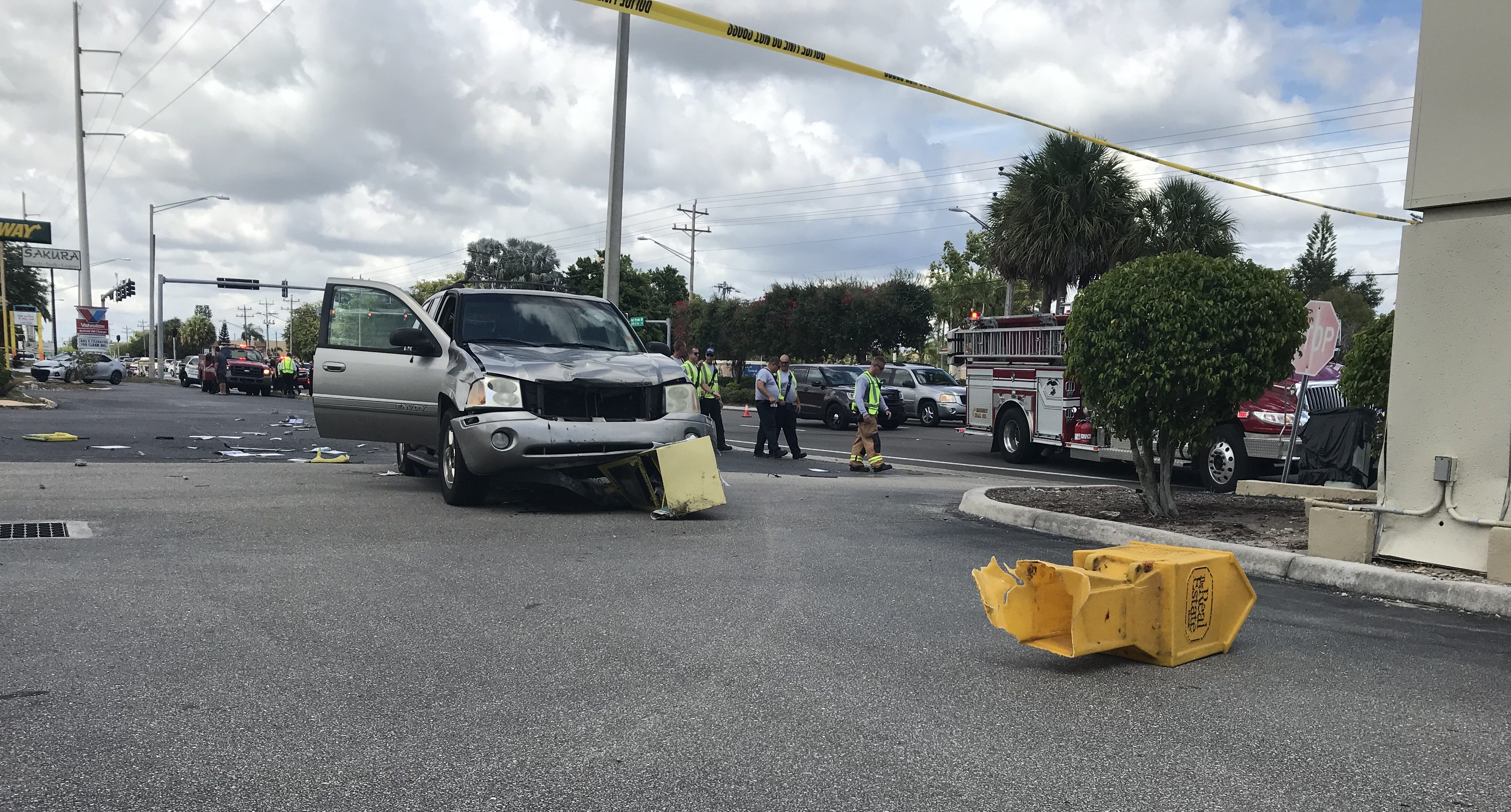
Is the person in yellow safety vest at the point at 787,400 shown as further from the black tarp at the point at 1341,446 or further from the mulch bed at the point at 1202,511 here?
the black tarp at the point at 1341,446

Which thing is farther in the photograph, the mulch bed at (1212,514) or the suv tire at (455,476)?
the suv tire at (455,476)

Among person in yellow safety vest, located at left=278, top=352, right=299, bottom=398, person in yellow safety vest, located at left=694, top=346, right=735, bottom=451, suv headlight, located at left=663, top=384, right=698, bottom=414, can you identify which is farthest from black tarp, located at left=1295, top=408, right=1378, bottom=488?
person in yellow safety vest, located at left=278, top=352, right=299, bottom=398

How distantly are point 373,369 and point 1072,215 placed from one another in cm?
2191

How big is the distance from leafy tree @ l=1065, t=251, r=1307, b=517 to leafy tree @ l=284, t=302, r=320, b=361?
146 metres

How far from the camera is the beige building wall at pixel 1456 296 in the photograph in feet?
23.8

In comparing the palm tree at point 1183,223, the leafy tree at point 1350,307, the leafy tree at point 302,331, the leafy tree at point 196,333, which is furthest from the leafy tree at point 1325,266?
the leafy tree at point 196,333

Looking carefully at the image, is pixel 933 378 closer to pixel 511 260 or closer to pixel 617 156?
pixel 617 156

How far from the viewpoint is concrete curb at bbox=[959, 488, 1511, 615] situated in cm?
675

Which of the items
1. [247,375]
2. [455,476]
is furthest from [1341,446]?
[247,375]

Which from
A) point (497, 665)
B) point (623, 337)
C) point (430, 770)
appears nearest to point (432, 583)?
point (497, 665)

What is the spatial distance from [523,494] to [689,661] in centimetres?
627

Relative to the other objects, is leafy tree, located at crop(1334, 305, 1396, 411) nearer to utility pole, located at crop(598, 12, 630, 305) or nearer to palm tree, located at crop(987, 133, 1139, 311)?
utility pole, located at crop(598, 12, 630, 305)

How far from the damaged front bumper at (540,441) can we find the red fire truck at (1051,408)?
20.0ft

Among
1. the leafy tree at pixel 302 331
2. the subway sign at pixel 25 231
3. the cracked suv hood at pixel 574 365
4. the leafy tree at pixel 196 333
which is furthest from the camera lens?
the leafy tree at pixel 196 333
